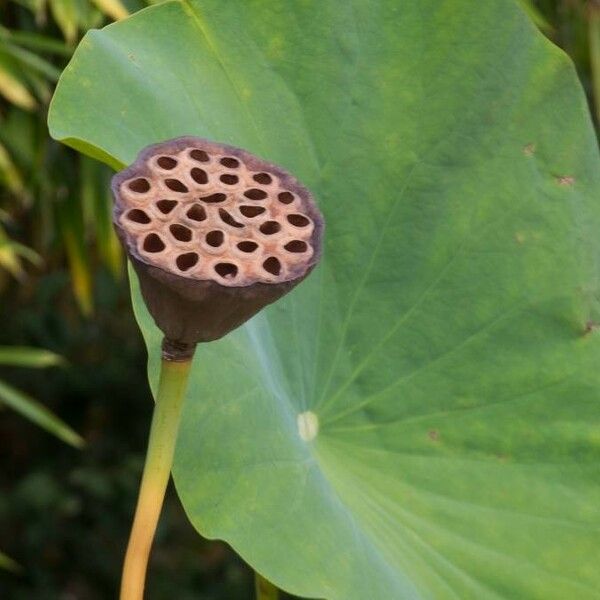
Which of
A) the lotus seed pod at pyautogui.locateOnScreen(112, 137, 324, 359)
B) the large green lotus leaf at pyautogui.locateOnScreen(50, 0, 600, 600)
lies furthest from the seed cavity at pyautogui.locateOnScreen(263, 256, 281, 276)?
the large green lotus leaf at pyautogui.locateOnScreen(50, 0, 600, 600)

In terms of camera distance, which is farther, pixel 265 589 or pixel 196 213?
pixel 265 589

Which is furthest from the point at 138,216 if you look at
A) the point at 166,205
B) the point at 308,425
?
the point at 308,425

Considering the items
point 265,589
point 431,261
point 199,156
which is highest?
point 199,156

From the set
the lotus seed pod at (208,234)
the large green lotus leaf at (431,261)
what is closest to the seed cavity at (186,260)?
the lotus seed pod at (208,234)

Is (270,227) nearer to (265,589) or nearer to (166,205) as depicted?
(166,205)

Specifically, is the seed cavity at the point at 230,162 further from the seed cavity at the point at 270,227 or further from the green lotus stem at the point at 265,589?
the green lotus stem at the point at 265,589

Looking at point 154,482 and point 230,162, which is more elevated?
point 230,162

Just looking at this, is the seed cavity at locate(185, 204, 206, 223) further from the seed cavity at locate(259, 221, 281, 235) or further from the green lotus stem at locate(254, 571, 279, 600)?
the green lotus stem at locate(254, 571, 279, 600)
